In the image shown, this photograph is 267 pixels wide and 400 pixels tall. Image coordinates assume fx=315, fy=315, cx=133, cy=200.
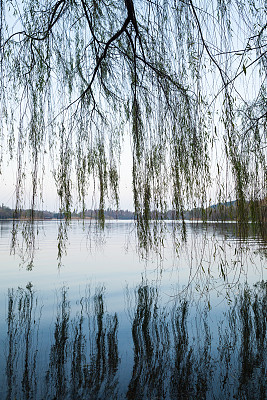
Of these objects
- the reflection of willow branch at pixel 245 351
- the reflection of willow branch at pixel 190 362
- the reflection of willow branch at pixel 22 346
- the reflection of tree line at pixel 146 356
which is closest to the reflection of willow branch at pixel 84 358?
the reflection of tree line at pixel 146 356

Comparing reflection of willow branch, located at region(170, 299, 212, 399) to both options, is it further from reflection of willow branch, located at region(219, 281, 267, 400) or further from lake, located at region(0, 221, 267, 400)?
reflection of willow branch, located at region(219, 281, 267, 400)

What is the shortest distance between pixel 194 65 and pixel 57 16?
1.09m

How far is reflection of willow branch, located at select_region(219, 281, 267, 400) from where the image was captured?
215 centimetres

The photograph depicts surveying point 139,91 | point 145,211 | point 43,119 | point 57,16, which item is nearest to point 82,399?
point 145,211

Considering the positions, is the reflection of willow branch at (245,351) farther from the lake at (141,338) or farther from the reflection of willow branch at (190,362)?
the reflection of willow branch at (190,362)

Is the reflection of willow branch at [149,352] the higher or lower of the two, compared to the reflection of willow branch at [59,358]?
lower

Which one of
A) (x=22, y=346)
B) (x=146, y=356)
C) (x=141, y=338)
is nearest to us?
(x=146, y=356)

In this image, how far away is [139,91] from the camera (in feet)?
7.09

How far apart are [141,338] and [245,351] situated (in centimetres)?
96

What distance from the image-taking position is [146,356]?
105 inches

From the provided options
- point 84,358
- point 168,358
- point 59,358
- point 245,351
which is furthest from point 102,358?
point 245,351

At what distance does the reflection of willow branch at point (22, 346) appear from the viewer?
2.21 meters

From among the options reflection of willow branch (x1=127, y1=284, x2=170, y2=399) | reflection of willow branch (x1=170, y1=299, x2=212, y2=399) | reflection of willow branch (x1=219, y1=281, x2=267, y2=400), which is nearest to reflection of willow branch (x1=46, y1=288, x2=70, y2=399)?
reflection of willow branch (x1=127, y1=284, x2=170, y2=399)

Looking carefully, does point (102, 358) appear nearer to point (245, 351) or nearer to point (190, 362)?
point (190, 362)
